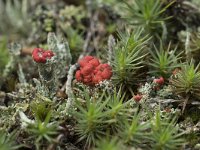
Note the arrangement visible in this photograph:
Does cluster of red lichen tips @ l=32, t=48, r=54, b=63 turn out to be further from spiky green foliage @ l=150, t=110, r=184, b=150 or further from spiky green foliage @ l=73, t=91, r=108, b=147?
spiky green foliage @ l=150, t=110, r=184, b=150

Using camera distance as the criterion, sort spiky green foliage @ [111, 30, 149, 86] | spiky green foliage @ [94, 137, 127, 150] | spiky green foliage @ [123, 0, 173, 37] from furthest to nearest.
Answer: spiky green foliage @ [123, 0, 173, 37] < spiky green foliage @ [111, 30, 149, 86] < spiky green foliage @ [94, 137, 127, 150]

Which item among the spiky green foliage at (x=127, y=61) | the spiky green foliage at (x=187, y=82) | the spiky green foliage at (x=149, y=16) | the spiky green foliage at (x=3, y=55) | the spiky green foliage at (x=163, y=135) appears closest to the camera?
the spiky green foliage at (x=163, y=135)

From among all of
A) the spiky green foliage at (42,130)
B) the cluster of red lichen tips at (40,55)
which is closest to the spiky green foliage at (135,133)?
the spiky green foliage at (42,130)

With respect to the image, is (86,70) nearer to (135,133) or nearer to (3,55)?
(135,133)

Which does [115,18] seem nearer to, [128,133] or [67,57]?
[67,57]

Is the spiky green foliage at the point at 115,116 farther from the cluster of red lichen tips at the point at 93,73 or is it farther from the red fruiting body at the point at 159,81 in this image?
the red fruiting body at the point at 159,81

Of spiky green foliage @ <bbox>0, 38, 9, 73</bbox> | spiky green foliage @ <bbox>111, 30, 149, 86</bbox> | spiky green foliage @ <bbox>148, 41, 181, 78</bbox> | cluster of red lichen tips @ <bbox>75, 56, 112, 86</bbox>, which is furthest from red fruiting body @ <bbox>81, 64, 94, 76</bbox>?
spiky green foliage @ <bbox>0, 38, 9, 73</bbox>
